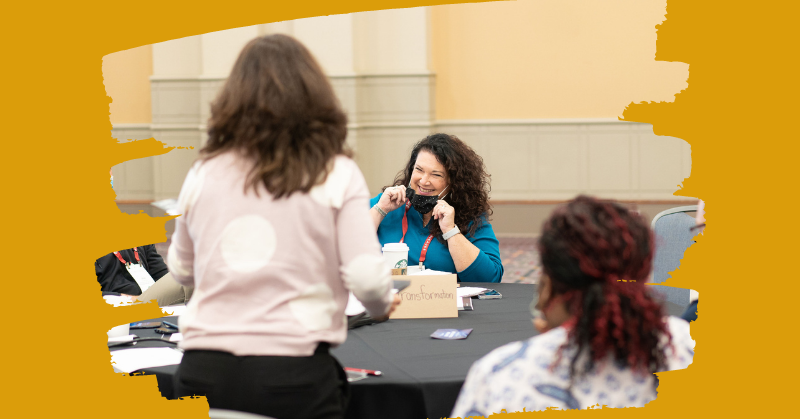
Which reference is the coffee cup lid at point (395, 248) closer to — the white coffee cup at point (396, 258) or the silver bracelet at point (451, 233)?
the white coffee cup at point (396, 258)

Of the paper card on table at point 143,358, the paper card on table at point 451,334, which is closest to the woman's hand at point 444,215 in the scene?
the paper card on table at point 451,334

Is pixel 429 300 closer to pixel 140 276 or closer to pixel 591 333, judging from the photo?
pixel 591 333

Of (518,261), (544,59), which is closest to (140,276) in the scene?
(518,261)

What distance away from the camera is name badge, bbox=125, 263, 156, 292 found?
3.02m

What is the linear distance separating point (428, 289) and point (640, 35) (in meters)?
6.34

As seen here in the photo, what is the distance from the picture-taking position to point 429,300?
7.38ft

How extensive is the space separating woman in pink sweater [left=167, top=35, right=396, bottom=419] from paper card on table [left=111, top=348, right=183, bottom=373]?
0.39 metres

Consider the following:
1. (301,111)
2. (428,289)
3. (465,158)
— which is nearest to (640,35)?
(465,158)

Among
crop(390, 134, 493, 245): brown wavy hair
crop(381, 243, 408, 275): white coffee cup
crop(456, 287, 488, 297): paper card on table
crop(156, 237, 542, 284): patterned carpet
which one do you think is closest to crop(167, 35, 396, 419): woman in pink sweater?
crop(381, 243, 408, 275): white coffee cup

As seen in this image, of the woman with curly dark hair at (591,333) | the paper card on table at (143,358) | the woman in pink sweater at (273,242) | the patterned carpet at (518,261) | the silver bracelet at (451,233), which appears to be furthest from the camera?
the patterned carpet at (518,261)

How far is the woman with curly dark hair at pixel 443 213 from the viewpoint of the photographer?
288 cm

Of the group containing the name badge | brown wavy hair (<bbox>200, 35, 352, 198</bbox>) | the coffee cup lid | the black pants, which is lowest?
the name badge

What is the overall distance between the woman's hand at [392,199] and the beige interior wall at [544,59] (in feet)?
17.7

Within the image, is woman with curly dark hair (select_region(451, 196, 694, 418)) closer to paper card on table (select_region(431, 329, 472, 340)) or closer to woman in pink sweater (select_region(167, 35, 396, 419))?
woman in pink sweater (select_region(167, 35, 396, 419))
